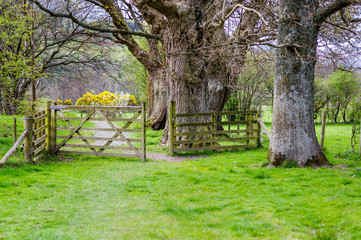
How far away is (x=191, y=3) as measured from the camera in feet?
40.8

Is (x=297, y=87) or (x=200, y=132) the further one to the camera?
(x=200, y=132)

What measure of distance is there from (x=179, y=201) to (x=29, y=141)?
5.05 m

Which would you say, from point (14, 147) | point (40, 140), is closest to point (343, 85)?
point (40, 140)

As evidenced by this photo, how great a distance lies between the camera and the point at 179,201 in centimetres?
618

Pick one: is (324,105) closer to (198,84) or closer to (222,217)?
(198,84)

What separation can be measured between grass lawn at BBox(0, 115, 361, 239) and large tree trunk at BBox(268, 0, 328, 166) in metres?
0.62

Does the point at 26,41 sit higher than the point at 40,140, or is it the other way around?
the point at 26,41

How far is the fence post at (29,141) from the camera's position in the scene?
9172mm

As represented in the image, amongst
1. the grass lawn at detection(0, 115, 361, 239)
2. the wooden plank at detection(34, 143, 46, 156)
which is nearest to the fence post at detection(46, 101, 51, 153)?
the wooden plank at detection(34, 143, 46, 156)

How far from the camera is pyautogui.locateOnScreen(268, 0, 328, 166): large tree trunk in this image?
851cm

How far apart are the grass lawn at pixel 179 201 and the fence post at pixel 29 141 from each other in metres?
0.31

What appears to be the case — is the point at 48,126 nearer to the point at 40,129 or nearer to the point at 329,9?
the point at 40,129

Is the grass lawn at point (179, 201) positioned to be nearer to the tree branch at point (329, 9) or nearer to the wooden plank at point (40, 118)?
the wooden plank at point (40, 118)

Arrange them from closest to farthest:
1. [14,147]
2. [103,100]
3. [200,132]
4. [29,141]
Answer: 1. [14,147]
2. [29,141]
3. [200,132]
4. [103,100]
